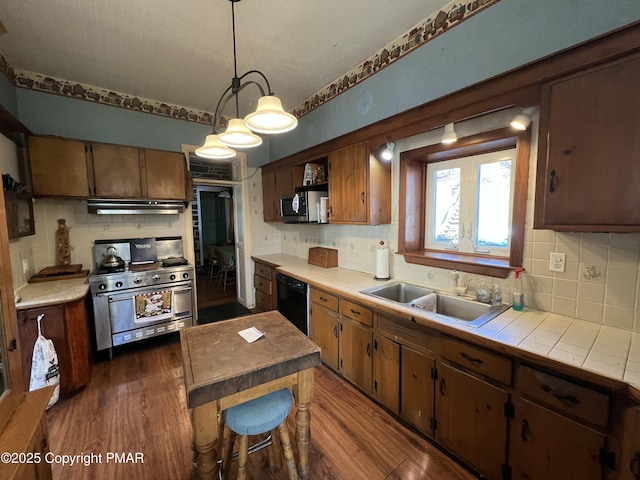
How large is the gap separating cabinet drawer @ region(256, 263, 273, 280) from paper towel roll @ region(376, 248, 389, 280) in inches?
59.1

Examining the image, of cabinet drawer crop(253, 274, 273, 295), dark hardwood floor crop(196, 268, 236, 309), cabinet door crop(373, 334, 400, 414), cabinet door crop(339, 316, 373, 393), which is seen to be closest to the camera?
cabinet door crop(373, 334, 400, 414)

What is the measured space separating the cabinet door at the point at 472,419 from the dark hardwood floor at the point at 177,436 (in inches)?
6.2

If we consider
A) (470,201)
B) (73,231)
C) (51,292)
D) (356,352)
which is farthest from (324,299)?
(73,231)

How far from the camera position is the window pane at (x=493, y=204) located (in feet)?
6.15

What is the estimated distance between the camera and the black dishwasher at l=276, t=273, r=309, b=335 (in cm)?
271

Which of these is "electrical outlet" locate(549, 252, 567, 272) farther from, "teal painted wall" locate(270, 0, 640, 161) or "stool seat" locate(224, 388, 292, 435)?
"stool seat" locate(224, 388, 292, 435)

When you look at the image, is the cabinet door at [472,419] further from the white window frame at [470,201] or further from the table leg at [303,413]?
the white window frame at [470,201]

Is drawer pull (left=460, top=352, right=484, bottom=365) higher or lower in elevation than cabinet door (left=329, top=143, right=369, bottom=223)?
lower

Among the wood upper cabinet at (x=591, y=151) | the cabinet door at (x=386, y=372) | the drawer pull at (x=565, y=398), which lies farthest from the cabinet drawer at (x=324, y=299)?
the wood upper cabinet at (x=591, y=151)

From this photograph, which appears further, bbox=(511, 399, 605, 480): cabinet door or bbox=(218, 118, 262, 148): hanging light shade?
bbox=(218, 118, 262, 148): hanging light shade

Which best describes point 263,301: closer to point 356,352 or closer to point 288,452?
point 356,352

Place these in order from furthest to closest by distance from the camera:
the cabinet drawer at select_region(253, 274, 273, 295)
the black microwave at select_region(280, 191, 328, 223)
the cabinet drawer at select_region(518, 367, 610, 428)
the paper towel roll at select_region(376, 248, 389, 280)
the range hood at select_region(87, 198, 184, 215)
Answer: the cabinet drawer at select_region(253, 274, 273, 295), the black microwave at select_region(280, 191, 328, 223), the range hood at select_region(87, 198, 184, 215), the paper towel roll at select_region(376, 248, 389, 280), the cabinet drawer at select_region(518, 367, 610, 428)

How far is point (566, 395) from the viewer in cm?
111

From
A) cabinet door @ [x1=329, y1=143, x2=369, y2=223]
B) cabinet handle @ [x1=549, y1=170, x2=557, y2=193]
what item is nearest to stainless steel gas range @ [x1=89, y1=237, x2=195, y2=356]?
cabinet door @ [x1=329, y1=143, x2=369, y2=223]
